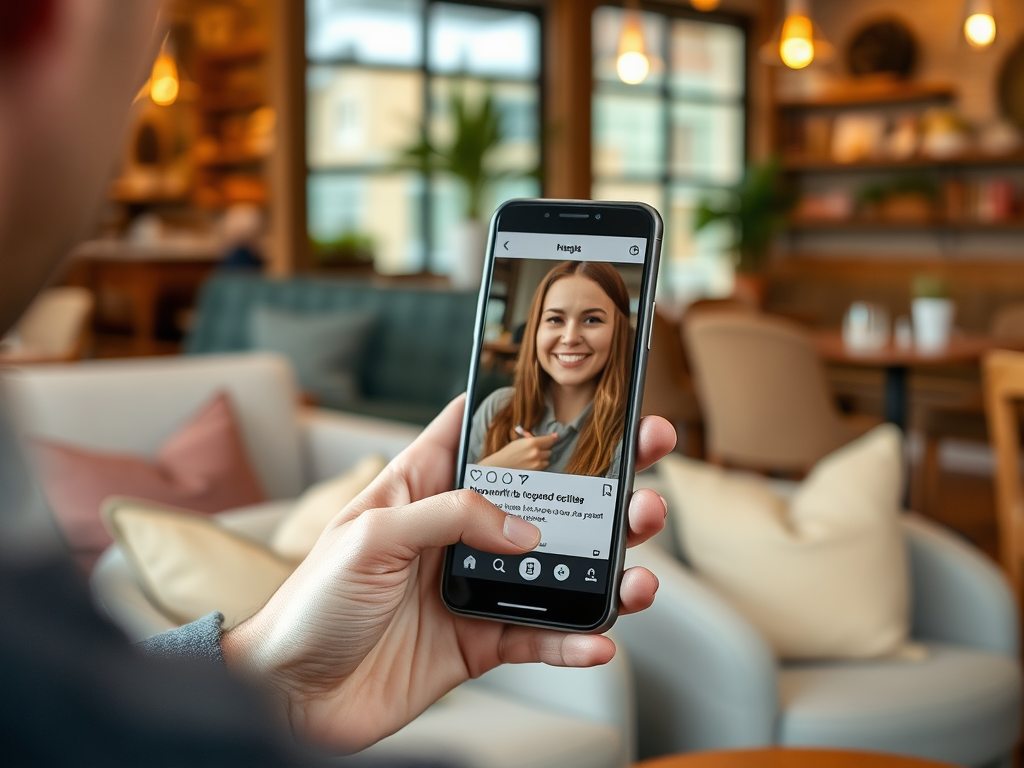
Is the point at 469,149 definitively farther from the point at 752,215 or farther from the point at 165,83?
the point at 752,215

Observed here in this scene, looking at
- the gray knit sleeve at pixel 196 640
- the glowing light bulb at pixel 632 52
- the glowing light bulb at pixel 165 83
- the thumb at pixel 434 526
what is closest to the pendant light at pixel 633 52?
the glowing light bulb at pixel 632 52

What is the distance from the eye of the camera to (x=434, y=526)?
21.4 inches

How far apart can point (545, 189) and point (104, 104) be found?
7254 millimetres

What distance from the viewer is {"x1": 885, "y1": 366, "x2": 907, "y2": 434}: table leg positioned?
4.46 m

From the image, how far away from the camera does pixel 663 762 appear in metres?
1.55

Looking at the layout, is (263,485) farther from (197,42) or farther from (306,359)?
(197,42)

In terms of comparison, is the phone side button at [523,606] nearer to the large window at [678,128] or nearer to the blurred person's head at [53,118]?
the blurred person's head at [53,118]

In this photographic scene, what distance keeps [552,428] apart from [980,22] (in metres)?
4.61

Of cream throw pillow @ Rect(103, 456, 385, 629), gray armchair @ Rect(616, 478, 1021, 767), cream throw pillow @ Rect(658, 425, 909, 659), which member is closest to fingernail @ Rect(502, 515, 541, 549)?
cream throw pillow @ Rect(103, 456, 385, 629)

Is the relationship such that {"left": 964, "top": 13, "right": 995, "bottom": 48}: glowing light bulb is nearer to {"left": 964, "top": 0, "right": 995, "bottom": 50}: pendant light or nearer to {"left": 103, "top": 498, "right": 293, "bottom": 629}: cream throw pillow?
{"left": 964, "top": 0, "right": 995, "bottom": 50}: pendant light

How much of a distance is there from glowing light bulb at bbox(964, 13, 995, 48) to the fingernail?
4.58m

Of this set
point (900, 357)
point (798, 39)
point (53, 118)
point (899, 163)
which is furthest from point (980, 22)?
point (53, 118)

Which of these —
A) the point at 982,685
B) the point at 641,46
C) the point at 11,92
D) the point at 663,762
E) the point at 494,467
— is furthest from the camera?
the point at 641,46

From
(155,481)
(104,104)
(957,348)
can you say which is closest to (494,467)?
(104,104)
